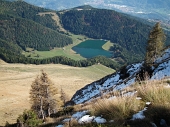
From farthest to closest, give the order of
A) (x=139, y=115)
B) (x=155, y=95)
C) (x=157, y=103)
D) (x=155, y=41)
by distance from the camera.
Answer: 1. (x=155, y=41)
2. (x=155, y=95)
3. (x=157, y=103)
4. (x=139, y=115)

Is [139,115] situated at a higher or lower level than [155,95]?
lower

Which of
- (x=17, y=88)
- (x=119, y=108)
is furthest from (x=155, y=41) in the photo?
(x=17, y=88)

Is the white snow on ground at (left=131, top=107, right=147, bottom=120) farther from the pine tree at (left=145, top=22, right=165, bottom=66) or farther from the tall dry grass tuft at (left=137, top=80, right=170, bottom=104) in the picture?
the pine tree at (left=145, top=22, right=165, bottom=66)

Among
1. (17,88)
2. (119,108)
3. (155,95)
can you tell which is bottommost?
(119,108)

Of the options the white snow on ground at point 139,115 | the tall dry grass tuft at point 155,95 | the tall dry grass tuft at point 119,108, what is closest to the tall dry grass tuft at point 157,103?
the tall dry grass tuft at point 155,95

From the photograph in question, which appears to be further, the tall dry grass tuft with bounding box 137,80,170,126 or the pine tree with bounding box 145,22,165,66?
the pine tree with bounding box 145,22,165,66

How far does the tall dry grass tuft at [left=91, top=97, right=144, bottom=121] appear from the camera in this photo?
647cm

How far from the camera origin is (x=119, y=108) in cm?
660

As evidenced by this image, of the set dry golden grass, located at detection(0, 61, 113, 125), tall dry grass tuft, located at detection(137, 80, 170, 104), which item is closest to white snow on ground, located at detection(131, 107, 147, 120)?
tall dry grass tuft, located at detection(137, 80, 170, 104)

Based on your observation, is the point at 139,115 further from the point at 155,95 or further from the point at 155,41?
the point at 155,41

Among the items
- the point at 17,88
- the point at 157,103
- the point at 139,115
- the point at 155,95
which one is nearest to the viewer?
the point at 139,115

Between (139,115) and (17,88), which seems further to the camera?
(17,88)

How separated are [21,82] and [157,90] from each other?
11879 centimetres

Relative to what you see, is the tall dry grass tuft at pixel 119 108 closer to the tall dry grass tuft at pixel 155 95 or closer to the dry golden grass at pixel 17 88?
the tall dry grass tuft at pixel 155 95
